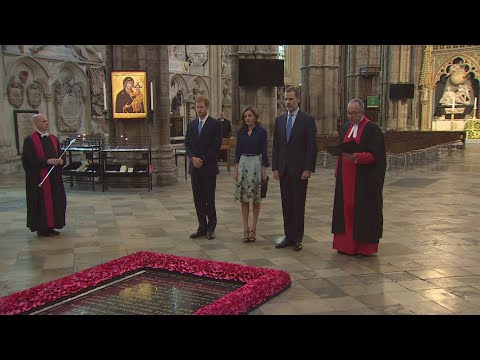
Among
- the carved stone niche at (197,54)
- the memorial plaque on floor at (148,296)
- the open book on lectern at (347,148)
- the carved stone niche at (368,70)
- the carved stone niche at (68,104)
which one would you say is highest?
the carved stone niche at (197,54)

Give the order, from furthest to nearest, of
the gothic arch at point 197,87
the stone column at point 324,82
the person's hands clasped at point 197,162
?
1. the gothic arch at point 197,87
2. the stone column at point 324,82
3. the person's hands clasped at point 197,162

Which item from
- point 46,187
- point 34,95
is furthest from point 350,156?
point 34,95

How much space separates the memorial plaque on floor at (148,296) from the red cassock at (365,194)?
1706 millimetres

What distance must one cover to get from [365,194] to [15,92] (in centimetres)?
1287

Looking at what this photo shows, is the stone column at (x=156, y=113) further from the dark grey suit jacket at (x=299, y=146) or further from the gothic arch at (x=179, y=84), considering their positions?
the gothic arch at (x=179, y=84)

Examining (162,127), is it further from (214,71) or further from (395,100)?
(395,100)

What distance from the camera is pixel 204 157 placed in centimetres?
646

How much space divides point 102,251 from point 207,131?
201 centimetres

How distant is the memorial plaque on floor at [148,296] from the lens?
4012mm

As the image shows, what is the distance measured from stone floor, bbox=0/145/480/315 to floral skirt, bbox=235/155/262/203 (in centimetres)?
61

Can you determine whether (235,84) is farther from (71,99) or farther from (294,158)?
(294,158)

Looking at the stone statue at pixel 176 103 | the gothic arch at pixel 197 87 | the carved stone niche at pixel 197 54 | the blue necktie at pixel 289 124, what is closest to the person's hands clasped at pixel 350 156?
the blue necktie at pixel 289 124

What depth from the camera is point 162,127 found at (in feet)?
38.1

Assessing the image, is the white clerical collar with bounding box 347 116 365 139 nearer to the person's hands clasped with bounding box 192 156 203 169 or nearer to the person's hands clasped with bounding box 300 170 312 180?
the person's hands clasped with bounding box 300 170 312 180
